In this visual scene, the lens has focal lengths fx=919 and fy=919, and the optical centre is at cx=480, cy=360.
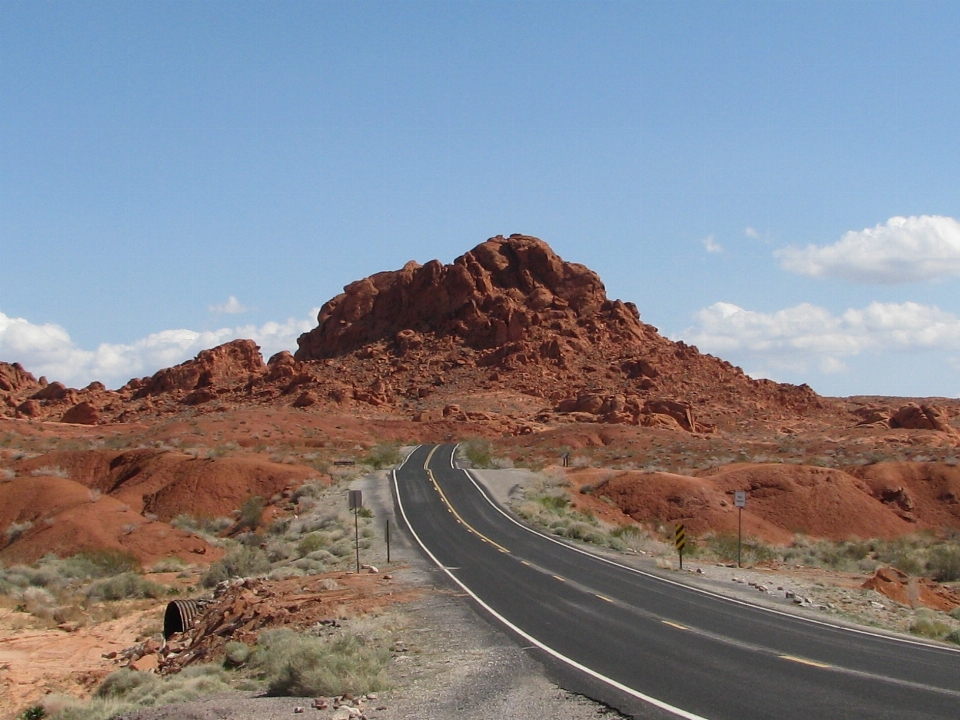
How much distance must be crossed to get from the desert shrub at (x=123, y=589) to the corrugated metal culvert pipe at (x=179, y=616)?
6.84 m

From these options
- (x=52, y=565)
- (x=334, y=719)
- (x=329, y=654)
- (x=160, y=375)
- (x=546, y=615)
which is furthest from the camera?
(x=160, y=375)

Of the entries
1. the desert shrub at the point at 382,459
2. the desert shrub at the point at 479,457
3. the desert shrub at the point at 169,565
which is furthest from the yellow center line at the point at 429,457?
the desert shrub at the point at 169,565

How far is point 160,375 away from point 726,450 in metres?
75.2

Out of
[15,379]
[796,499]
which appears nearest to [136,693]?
[796,499]

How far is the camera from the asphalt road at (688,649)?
34.9 ft

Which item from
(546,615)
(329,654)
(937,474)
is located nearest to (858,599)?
(546,615)

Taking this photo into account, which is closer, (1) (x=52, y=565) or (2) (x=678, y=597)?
(2) (x=678, y=597)

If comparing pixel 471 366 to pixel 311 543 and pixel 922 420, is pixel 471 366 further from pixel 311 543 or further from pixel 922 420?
pixel 311 543

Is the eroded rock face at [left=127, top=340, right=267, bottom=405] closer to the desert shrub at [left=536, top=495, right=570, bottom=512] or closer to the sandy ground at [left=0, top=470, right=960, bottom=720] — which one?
the desert shrub at [left=536, top=495, right=570, bottom=512]

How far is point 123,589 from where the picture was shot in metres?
27.7

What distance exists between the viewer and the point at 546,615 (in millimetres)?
16781

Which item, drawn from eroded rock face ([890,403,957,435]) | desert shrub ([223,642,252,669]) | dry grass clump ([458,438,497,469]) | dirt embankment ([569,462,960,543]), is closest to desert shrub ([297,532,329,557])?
desert shrub ([223,642,252,669])

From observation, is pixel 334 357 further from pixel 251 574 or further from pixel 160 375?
pixel 251 574

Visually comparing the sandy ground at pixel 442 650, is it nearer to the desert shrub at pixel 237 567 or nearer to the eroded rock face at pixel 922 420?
the desert shrub at pixel 237 567
